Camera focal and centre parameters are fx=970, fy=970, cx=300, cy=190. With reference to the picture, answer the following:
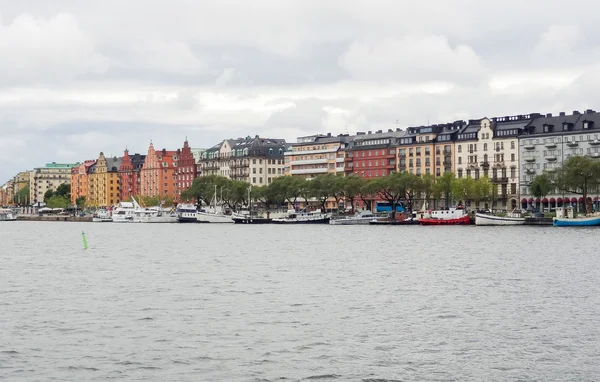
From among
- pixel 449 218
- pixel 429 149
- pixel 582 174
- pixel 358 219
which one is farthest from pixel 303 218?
pixel 582 174

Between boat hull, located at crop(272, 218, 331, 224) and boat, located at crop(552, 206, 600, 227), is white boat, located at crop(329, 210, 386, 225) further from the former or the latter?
boat, located at crop(552, 206, 600, 227)

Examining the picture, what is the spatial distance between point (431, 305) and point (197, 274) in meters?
20.8

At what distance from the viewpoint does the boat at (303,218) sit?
18125cm

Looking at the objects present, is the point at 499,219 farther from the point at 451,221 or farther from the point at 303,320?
the point at 303,320

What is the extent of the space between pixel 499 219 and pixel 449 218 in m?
12.6

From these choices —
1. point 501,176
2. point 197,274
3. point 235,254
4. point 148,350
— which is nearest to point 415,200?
point 501,176

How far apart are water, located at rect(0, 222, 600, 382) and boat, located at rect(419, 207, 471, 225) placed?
85.3 metres

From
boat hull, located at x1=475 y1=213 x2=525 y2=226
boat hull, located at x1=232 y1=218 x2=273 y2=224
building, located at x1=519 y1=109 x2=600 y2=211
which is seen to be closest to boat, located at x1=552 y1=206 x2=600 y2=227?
boat hull, located at x1=475 y1=213 x2=525 y2=226

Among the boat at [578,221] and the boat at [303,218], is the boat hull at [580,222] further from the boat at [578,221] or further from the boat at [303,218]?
the boat at [303,218]

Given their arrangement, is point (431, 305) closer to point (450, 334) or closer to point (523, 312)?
point (523, 312)

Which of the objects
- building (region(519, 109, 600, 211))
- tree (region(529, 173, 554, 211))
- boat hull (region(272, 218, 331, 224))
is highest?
building (region(519, 109, 600, 211))

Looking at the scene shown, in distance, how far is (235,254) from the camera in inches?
3206

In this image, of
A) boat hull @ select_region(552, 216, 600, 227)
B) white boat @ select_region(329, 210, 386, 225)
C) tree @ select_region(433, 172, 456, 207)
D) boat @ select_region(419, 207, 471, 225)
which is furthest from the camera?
white boat @ select_region(329, 210, 386, 225)

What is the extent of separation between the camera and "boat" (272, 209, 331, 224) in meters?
181
